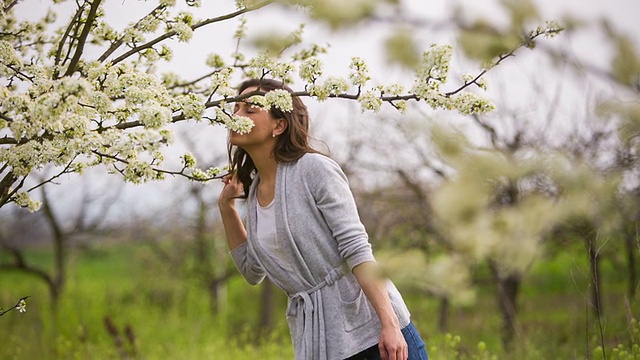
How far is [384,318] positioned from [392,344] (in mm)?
78

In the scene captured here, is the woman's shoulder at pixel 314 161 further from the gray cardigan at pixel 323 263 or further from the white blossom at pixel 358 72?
the white blossom at pixel 358 72

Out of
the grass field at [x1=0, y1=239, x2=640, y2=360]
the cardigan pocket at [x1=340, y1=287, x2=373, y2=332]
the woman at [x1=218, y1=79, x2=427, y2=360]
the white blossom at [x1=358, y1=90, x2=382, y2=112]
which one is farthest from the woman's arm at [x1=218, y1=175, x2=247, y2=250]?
the grass field at [x1=0, y1=239, x2=640, y2=360]

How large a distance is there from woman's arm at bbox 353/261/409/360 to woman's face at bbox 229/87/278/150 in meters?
0.54

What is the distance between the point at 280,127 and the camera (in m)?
2.27

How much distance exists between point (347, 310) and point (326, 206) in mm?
333

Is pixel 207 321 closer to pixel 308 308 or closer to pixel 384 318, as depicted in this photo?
pixel 308 308

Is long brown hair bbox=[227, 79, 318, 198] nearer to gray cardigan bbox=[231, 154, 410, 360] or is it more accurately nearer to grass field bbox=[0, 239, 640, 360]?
gray cardigan bbox=[231, 154, 410, 360]

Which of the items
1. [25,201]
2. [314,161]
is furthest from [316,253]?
[25,201]

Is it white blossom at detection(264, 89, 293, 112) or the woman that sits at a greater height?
white blossom at detection(264, 89, 293, 112)

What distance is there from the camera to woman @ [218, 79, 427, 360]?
203 centimetres

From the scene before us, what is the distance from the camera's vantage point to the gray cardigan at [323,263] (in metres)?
2.07

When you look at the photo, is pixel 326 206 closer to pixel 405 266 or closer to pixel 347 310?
pixel 347 310

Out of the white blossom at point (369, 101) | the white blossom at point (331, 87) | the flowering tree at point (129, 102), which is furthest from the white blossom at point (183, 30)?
the white blossom at point (369, 101)

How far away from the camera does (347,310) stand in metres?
2.10
